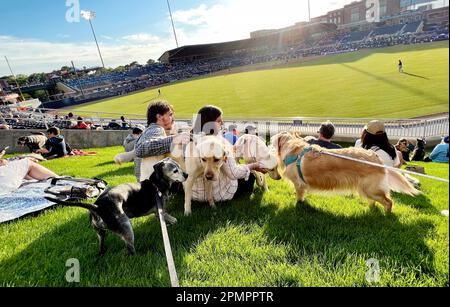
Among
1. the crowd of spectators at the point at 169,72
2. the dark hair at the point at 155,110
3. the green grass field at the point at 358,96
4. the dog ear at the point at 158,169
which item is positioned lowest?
the green grass field at the point at 358,96

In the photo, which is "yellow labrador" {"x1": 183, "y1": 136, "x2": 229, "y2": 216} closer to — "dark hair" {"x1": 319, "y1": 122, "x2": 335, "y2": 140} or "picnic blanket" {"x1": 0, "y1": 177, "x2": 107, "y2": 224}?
"picnic blanket" {"x1": 0, "y1": 177, "x2": 107, "y2": 224}

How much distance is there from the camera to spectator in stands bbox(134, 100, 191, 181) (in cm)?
311

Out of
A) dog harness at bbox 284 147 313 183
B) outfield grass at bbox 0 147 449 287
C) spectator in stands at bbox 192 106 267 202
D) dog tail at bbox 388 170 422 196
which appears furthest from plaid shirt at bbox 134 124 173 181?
dog tail at bbox 388 170 422 196

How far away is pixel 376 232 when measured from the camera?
9.07 ft

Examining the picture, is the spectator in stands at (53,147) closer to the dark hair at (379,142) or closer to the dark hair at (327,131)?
the dark hair at (327,131)

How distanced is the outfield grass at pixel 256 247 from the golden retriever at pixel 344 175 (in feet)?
0.87

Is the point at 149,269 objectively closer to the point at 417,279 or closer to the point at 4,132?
the point at 417,279

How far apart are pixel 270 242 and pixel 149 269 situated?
47.7 inches

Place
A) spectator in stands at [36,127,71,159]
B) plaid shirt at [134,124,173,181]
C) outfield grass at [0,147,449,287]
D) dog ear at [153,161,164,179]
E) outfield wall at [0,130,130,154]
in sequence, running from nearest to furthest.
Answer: outfield grass at [0,147,449,287] < dog ear at [153,161,164,179] < plaid shirt at [134,124,173,181] < spectator in stands at [36,127,71,159] < outfield wall at [0,130,130,154]

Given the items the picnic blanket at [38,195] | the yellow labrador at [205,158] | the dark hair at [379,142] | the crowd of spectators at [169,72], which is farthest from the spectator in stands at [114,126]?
the crowd of spectators at [169,72]

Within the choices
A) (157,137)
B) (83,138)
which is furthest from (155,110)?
(83,138)

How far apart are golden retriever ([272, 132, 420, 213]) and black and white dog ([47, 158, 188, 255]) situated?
175cm

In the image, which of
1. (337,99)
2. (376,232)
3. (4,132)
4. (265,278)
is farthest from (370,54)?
(4,132)

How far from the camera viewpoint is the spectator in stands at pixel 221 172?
11.3 feet
